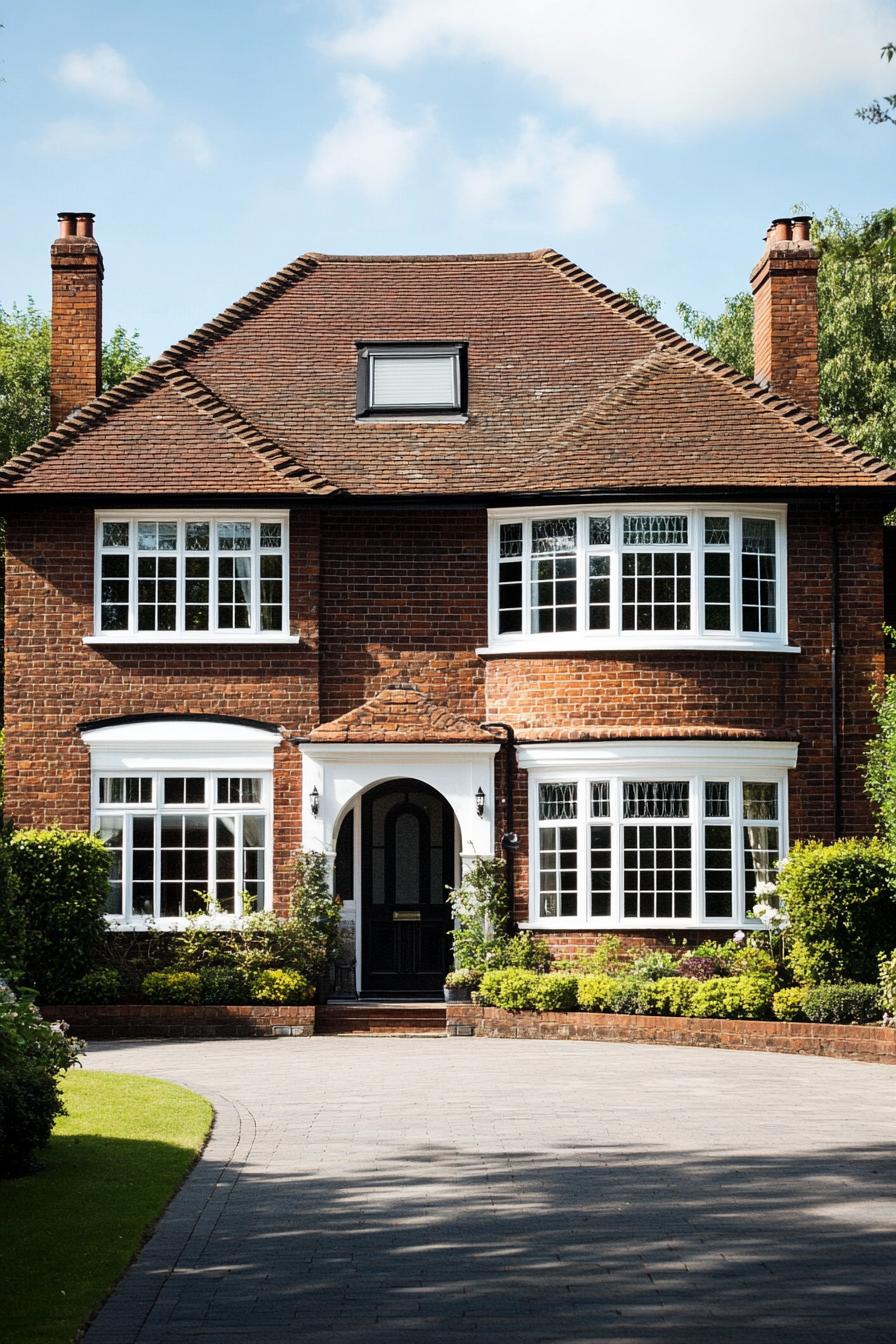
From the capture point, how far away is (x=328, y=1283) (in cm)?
845

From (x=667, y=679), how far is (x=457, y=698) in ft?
9.45

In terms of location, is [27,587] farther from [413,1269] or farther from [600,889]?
[413,1269]

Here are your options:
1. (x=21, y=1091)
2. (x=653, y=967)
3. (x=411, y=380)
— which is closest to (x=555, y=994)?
(x=653, y=967)

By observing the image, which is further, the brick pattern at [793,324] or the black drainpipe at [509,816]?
the brick pattern at [793,324]

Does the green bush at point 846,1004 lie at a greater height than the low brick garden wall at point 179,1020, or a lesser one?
greater

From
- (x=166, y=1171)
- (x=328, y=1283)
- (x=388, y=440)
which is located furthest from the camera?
(x=388, y=440)

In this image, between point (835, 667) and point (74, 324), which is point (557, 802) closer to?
point (835, 667)

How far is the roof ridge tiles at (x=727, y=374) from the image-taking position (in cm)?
2259

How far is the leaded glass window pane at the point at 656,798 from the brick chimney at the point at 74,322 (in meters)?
9.82

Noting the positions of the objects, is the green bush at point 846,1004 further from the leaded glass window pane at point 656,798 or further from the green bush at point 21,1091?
the green bush at point 21,1091

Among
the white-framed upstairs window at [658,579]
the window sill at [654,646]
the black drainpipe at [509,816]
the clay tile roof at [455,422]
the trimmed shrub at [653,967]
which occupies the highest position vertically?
the clay tile roof at [455,422]

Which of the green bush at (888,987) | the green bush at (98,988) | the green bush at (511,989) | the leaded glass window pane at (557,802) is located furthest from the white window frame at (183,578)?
the green bush at (888,987)

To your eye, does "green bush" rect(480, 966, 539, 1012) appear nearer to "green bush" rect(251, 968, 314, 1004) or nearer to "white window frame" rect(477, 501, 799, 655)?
"green bush" rect(251, 968, 314, 1004)

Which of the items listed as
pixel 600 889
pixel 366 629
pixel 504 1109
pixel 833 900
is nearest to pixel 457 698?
pixel 366 629
